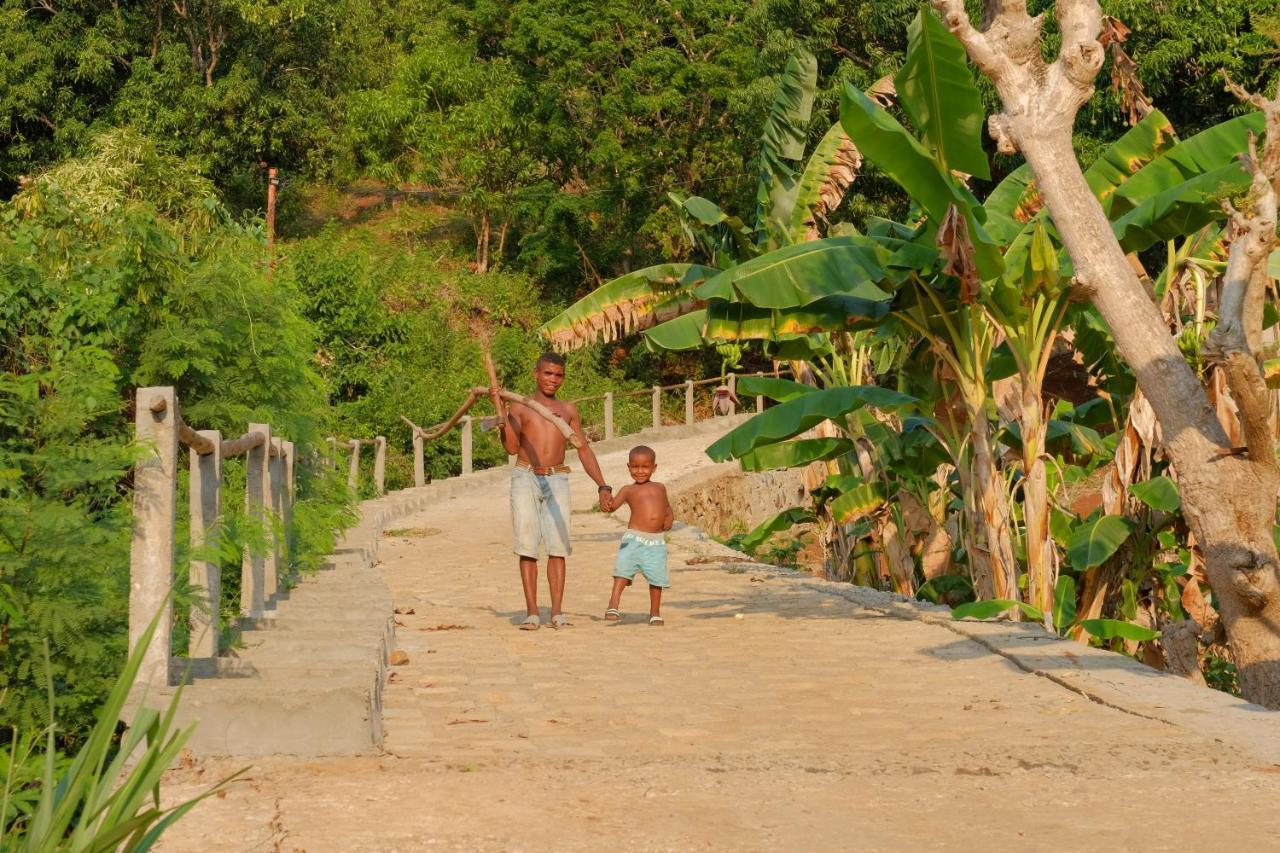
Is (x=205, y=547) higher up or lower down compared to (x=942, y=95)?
lower down

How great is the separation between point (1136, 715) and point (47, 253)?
7994mm

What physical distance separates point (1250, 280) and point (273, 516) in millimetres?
5552

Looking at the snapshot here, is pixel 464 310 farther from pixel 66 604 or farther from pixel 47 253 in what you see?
pixel 66 604

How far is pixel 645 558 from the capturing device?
35.6ft

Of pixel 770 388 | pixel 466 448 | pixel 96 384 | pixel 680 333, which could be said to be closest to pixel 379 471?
pixel 466 448

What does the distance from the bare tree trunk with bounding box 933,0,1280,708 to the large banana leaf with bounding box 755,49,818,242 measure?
5.57 m

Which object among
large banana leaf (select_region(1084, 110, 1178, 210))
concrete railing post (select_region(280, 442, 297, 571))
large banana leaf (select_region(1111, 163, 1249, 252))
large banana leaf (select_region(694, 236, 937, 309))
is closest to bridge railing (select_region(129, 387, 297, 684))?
concrete railing post (select_region(280, 442, 297, 571))

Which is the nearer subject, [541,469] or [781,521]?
[541,469]

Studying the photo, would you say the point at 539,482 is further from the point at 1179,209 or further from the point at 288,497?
the point at 1179,209

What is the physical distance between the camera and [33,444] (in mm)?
7016

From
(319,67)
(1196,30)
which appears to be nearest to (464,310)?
(319,67)

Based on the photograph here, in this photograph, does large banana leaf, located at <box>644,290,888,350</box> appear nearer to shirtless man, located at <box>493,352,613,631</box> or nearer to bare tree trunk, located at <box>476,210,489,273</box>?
shirtless man, located at <box>493,352,613,631</box>

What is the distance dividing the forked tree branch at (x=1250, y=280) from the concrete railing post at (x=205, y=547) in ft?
17.2

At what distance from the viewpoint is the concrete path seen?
4.97 metres
